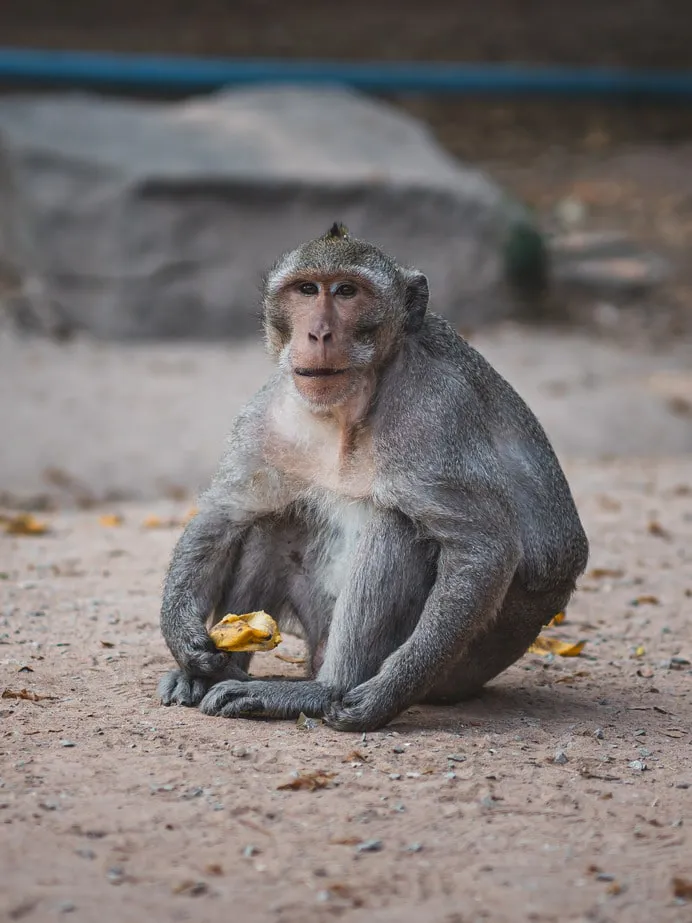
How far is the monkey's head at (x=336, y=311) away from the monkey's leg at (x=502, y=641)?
41.7 inches

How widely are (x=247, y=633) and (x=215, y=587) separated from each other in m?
0.31

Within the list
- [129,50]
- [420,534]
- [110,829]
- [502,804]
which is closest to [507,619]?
[420,534]

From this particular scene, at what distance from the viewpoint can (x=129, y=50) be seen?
71.1 ft

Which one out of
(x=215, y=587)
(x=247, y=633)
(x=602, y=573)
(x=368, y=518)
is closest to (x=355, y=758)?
(x=247, y=633)

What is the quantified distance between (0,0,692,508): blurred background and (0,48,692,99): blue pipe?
0.13 ft

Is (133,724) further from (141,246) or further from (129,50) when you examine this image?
(129,50)

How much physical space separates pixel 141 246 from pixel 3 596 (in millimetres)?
7246

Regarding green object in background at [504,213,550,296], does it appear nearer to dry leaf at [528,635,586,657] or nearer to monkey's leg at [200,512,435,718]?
dry leaf at [528,635,586,657]

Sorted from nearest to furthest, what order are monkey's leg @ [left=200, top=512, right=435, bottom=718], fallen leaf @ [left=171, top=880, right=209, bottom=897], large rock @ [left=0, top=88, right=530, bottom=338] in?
fallen leaf @ [left=171, top=880, right=209, bottom=897], monkey's leg @ [left=200, top=512, right=435, bottom=718], large rock @ [left=0, top=88, right=530, bottom=338]

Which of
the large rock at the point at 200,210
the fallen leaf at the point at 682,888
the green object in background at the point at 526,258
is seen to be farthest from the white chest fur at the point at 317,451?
the green object in background at the point at 526,258

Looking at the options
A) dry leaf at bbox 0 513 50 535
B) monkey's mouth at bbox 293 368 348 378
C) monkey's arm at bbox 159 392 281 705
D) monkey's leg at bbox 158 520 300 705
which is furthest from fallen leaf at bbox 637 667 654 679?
dry leaf at bbox 0 513 50 535

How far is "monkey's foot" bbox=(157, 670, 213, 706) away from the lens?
17.2ft

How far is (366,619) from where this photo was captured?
5.09 metres

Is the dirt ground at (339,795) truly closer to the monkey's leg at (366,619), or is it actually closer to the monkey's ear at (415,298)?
the monkey's leg at (366,619)
